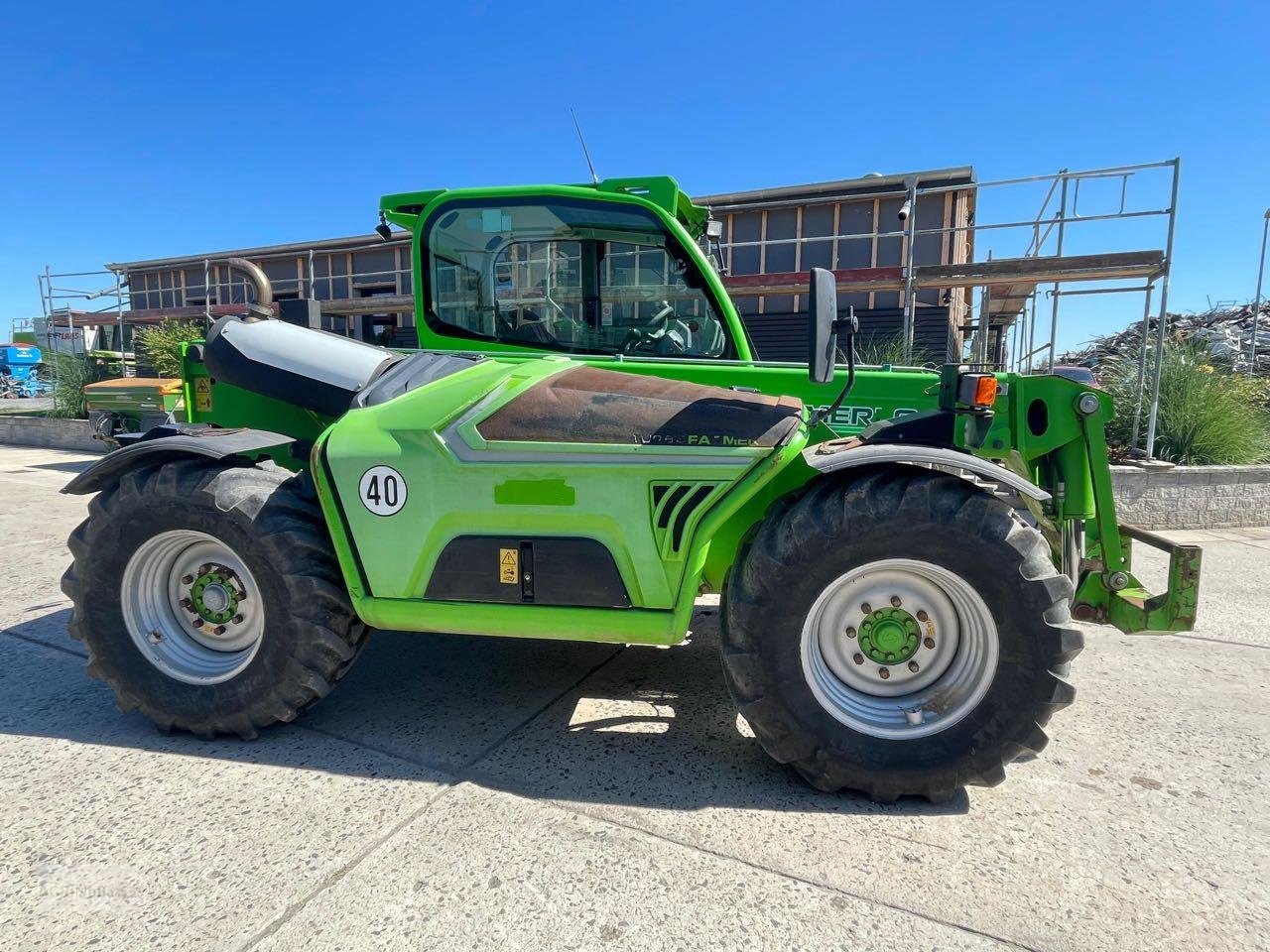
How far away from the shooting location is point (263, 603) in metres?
2.83

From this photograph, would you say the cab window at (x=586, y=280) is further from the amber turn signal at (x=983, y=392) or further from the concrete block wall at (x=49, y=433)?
the concrete block wall at (x=49, y=433)

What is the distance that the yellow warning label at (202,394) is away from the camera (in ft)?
12.4

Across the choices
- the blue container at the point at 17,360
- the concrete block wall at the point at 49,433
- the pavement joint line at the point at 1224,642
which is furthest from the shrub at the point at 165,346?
the blue container at the point at 17,360

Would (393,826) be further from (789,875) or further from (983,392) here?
(983,392)

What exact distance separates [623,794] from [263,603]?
159cm

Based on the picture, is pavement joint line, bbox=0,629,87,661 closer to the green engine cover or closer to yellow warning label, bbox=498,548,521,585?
the green engine cover

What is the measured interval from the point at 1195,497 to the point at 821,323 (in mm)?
7792

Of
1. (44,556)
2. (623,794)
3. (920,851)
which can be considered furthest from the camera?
(44,556)

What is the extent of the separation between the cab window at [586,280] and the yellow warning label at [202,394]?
1.47 m

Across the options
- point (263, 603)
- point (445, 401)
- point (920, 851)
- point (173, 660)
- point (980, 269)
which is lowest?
point (920, 851)

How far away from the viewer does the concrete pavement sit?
193cm

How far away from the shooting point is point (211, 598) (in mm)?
2996

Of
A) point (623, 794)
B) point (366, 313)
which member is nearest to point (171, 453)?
point (623, 794)

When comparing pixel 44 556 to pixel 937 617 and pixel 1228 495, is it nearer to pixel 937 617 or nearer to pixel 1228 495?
pixel 937 617
